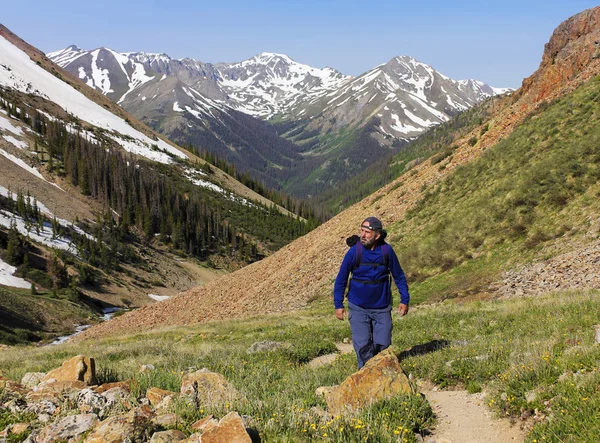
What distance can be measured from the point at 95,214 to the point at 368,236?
107823 mm

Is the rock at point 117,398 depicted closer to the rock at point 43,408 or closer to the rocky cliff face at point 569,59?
the rock at point 43,408

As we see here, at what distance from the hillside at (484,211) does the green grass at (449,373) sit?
6144 mm

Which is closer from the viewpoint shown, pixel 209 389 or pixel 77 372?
pixel 209 389

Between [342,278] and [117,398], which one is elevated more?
[342,278]

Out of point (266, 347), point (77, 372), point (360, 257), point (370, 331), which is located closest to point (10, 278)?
point (266, 347)

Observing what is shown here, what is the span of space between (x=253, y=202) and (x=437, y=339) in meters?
159

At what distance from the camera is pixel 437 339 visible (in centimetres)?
1055

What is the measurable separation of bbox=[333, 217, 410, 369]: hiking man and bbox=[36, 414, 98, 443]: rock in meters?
4.40

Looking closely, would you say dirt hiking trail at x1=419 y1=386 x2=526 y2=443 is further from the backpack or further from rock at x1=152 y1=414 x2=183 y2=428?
rock at x1=152 y1=414 x2=183 y2=428

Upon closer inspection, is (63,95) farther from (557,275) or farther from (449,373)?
(449,373)

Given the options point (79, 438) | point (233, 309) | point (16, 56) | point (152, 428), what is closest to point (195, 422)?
point (152, 428)

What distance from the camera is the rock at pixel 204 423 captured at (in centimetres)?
513

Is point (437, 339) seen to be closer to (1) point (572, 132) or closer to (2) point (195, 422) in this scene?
(2) point (195, 422)

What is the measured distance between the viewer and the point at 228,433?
4.74 m
